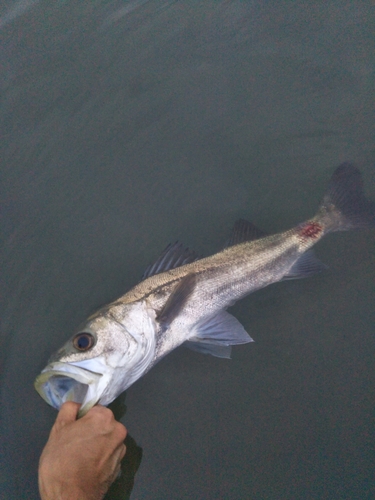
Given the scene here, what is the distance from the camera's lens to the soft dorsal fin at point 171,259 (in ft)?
11.8

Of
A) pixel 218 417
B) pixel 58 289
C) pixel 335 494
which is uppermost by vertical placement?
pixel 58 289

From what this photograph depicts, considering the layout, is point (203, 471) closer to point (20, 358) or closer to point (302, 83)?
point (20, 358)

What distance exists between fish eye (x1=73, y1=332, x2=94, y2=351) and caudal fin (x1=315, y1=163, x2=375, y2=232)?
8.14 ft

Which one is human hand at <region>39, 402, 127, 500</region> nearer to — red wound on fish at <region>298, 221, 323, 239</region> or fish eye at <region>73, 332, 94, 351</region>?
fish eye at <region>73, 332, 94, 351</region>

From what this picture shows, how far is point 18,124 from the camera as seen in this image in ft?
16.9

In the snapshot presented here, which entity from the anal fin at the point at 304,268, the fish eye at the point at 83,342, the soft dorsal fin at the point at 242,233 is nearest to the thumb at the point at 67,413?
the fish eye at the point at 83,342

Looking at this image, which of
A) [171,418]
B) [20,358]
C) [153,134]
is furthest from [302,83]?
[20,358]

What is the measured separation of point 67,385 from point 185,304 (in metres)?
1.13

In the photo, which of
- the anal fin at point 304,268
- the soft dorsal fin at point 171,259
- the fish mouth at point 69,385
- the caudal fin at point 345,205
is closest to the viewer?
the fish mouth at point 69,385

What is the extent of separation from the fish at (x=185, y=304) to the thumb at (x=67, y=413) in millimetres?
57

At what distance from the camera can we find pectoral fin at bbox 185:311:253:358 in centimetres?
348

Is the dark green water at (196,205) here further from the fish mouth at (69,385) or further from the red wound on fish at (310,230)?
the fish mouth at (69,385)

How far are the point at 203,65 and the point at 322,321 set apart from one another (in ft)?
12.3

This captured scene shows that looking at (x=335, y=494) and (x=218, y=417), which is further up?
(x=218, y=417)
